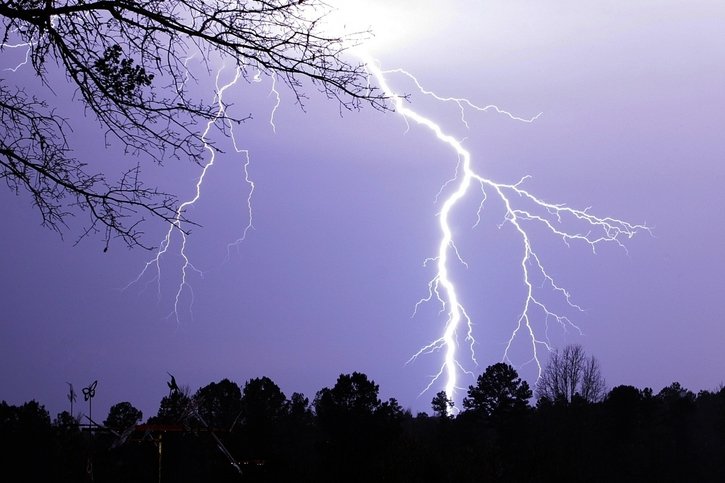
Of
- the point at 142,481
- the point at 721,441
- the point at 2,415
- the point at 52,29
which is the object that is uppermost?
the point at 721,441

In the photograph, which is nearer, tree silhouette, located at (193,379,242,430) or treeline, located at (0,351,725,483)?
treeline, located at (0,351,725,483)

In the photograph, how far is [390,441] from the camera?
28672 mm

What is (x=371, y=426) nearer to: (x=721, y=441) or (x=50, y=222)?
(x=721, y=441)

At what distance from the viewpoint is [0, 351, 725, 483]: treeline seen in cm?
1883

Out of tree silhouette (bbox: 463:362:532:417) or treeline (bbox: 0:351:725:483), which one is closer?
treeline (bbox: 0:351:725:483)

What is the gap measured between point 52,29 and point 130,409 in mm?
52619

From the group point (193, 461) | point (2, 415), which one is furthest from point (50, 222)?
point (2, 415)

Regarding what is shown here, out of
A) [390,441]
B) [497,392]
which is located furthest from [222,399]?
[390,441]

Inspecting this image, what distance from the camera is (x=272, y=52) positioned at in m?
4.01

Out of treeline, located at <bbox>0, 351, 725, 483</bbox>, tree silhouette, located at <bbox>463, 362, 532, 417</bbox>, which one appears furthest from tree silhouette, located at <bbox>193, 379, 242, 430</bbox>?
tree silhouette, located at <bbox>463, 362, 532, 417</bbox>

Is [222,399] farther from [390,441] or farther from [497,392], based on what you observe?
[390,441]

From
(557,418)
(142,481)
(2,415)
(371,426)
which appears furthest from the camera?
(557,418)

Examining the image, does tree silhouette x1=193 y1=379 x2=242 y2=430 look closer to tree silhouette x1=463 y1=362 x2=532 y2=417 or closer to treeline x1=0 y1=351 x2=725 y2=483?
treeline x1=0 y1=351 x2=725 y2=483

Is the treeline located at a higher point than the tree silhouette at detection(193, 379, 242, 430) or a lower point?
lower
